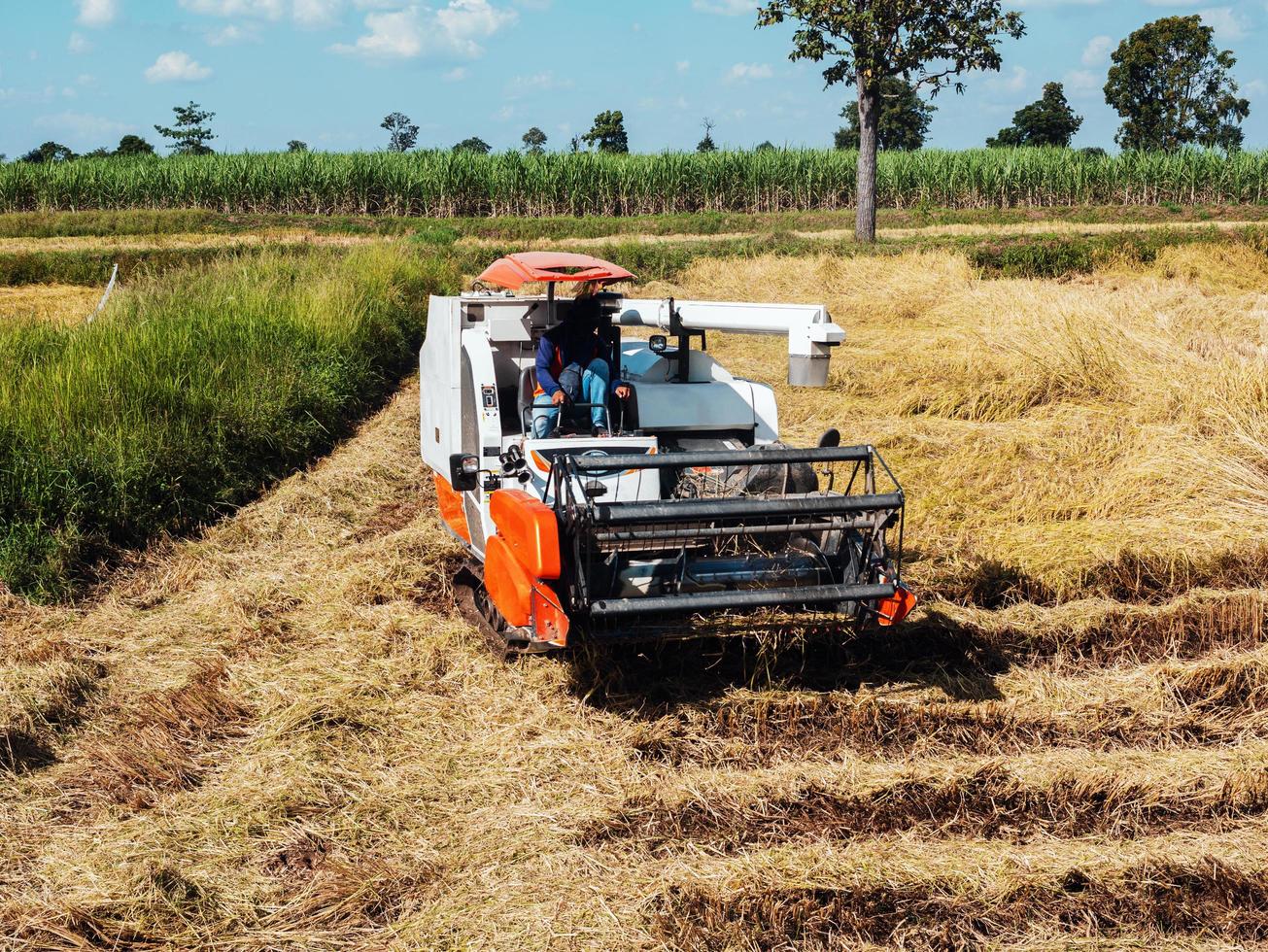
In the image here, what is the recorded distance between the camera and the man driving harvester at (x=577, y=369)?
7020 millimetres

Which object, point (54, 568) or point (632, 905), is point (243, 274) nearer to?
point (54, 568)

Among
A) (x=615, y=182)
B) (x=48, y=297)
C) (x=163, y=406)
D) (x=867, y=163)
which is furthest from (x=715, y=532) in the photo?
(x=615, y=182)

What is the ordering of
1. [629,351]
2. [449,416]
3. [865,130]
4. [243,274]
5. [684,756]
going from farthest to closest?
[865,130] → [243,274] → [629,351] → [449,416] → [684,756]

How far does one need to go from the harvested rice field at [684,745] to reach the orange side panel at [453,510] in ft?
1.33

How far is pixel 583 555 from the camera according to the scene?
18.5ft

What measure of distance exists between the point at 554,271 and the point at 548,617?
2418 mm

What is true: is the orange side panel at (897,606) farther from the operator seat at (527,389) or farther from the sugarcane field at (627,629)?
the operator seat at (527,389)

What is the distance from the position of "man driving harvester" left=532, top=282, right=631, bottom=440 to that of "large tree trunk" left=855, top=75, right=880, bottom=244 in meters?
22.3

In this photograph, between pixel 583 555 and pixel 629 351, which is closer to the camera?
pixel 583 555

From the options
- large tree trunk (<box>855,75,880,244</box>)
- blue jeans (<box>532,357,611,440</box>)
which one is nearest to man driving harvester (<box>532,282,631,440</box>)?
blue jeans (<box>532,357,611,440</box>)

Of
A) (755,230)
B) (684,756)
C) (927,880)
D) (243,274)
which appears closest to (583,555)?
(684,756)

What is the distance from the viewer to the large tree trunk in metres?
28.3

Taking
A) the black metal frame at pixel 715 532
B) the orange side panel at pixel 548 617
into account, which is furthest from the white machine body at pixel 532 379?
the orange side panel at pixel 548 617

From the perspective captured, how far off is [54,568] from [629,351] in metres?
4.24
